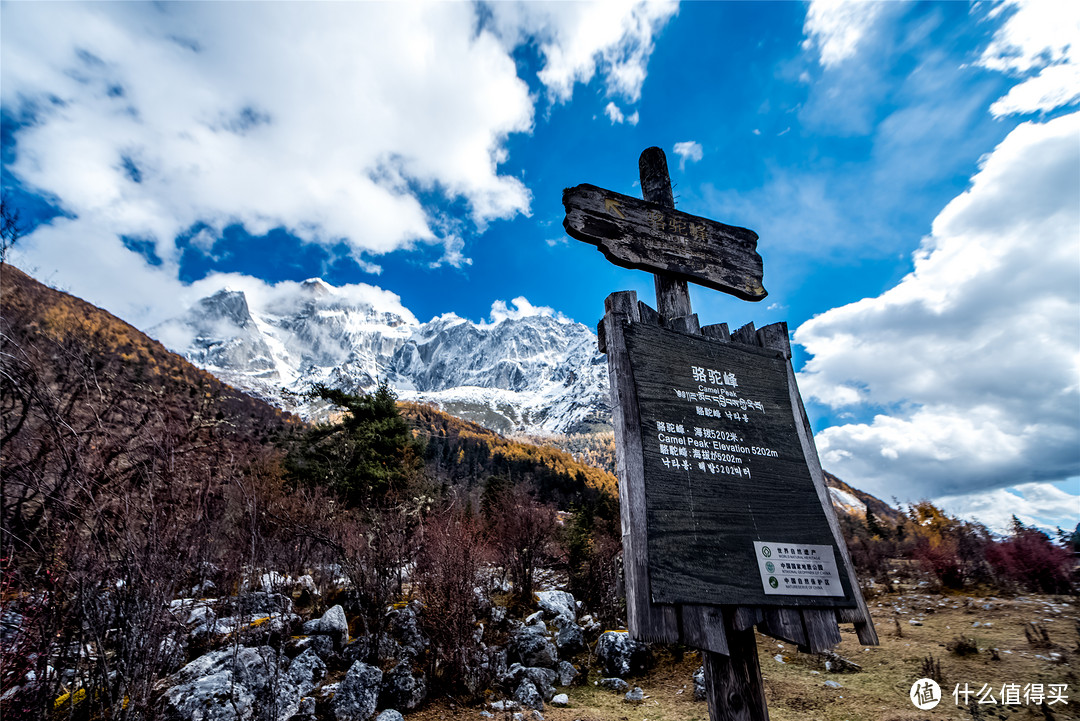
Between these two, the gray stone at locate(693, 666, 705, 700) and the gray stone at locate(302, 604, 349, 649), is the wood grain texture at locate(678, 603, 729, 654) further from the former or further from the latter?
the gray stone at locate(302, 604, 349, 649)

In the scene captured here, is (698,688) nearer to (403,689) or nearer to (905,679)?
(905,679)

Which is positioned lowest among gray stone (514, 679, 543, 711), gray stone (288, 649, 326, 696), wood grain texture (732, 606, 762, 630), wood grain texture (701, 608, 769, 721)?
gray stone (514, 679, 543, 711)

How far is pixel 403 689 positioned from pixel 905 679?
23.4 feet

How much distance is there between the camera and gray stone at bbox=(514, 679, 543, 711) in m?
6.56

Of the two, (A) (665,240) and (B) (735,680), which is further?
(A) (665,240)

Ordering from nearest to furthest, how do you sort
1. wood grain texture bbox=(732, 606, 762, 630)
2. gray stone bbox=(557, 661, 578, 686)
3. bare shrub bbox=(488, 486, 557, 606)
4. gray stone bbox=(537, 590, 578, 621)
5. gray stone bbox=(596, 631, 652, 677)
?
wood grain texture bbox=(732, 606, 762, 630), gray stone bbox=(557, 661, 578, 686), gray stone bbox=(596, 631, 652, 677), gray stone bbox=(537, 590, 578, 621), bare shrub bbox=(488, 486, 557, 606)

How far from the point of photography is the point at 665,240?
3555 millimetres

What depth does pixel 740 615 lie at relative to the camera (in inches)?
96.3

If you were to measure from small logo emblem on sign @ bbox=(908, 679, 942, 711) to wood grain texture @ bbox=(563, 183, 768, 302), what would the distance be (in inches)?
229

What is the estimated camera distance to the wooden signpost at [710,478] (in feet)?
7.95

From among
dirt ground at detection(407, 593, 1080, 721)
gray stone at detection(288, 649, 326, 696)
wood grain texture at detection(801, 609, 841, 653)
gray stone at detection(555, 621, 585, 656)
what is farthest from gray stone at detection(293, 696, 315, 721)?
wood grain texture at detection(801, 609, 841, 653)

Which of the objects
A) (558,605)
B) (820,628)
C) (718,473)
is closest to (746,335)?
(718,473)

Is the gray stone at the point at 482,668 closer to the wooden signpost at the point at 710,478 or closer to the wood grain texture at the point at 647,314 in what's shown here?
the wooden signpost at the point at 710,478

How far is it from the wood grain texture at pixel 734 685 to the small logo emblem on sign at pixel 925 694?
4924mm
